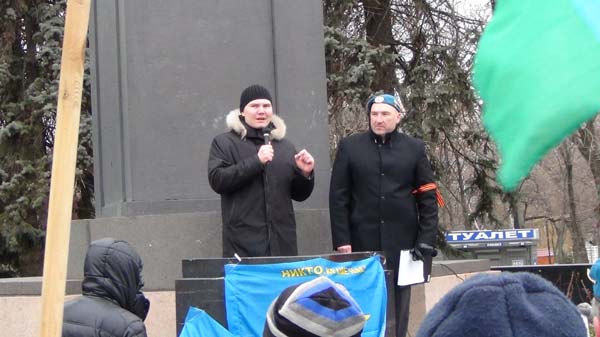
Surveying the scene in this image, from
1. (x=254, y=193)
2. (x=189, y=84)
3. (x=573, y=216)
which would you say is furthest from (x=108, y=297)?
(x=573, y=216)

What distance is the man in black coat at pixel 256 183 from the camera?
20.6 feet

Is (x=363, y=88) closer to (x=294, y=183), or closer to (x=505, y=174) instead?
(x=294, y=183)

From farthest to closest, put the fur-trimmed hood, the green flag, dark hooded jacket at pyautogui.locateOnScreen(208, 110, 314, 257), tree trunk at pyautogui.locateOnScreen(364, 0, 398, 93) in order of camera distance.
Result: tree trunk at pyautogui.locateOnScreen(364, 0, 398, 93), the fur-trimmed hood, dark hooded jacket at pyautogui.locateOnScreen(208, 110, 314, 257), the green flag

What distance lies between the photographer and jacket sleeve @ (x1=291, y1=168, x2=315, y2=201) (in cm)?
639

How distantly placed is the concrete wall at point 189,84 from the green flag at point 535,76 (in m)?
5.02

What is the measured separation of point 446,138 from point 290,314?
11430 mm

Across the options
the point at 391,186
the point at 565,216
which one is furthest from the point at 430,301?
the point at 565,216

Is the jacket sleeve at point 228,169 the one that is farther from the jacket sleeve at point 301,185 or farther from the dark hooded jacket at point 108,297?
the dark hooded jacket at point 108,297

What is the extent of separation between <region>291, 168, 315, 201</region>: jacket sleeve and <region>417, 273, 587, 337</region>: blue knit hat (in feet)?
14.8

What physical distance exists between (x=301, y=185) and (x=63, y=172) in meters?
3.40

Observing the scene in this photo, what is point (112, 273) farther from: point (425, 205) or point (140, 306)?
point (425, 205)

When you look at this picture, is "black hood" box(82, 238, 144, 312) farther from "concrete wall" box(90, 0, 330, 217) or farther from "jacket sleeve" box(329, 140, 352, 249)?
"concrete wall" box(90, 0, 330, 217)

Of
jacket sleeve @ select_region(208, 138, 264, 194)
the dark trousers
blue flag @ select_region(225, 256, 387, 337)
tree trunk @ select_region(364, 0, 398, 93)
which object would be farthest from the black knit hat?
tree trunk @ select_region(364, 0, 398, 93)

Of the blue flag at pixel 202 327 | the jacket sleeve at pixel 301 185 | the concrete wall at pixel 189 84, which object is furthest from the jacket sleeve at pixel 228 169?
the concrete wall at pixel 189 84
